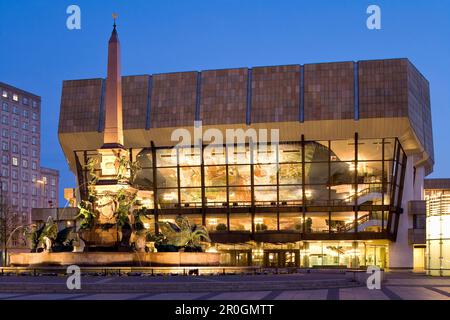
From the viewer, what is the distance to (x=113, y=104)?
4125cm

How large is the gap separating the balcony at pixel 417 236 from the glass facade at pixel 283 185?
84.5 inches

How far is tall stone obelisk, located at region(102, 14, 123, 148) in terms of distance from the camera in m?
40.8

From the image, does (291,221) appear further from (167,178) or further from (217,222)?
(167,178)

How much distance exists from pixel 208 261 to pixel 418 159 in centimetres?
4318

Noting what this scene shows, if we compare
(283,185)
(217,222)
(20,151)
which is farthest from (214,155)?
(20,151)

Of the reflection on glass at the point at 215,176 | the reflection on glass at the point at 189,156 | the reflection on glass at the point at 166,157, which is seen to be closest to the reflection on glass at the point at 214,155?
the reflection on glass at the point at 215,176

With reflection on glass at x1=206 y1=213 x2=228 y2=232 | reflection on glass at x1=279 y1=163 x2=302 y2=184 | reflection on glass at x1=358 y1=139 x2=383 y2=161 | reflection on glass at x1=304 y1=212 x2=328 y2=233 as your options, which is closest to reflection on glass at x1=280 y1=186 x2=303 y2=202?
reflection on glass at x1=279 y1=163 x2=302 y2=184

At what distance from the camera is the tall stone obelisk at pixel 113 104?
4075 cm

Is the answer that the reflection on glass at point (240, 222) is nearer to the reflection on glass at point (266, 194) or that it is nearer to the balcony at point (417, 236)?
the reflection on glass at point (266, 194)

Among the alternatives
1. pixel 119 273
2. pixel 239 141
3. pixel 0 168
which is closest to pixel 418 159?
pixel 239 141

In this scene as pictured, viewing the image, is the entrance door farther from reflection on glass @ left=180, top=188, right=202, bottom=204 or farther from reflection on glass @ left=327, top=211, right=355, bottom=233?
reflection on glass @ left=180, top=188, right=202, bottom=204

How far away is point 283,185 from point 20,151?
8998 cm

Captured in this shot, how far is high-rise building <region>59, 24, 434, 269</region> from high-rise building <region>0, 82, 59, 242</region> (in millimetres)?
72958
